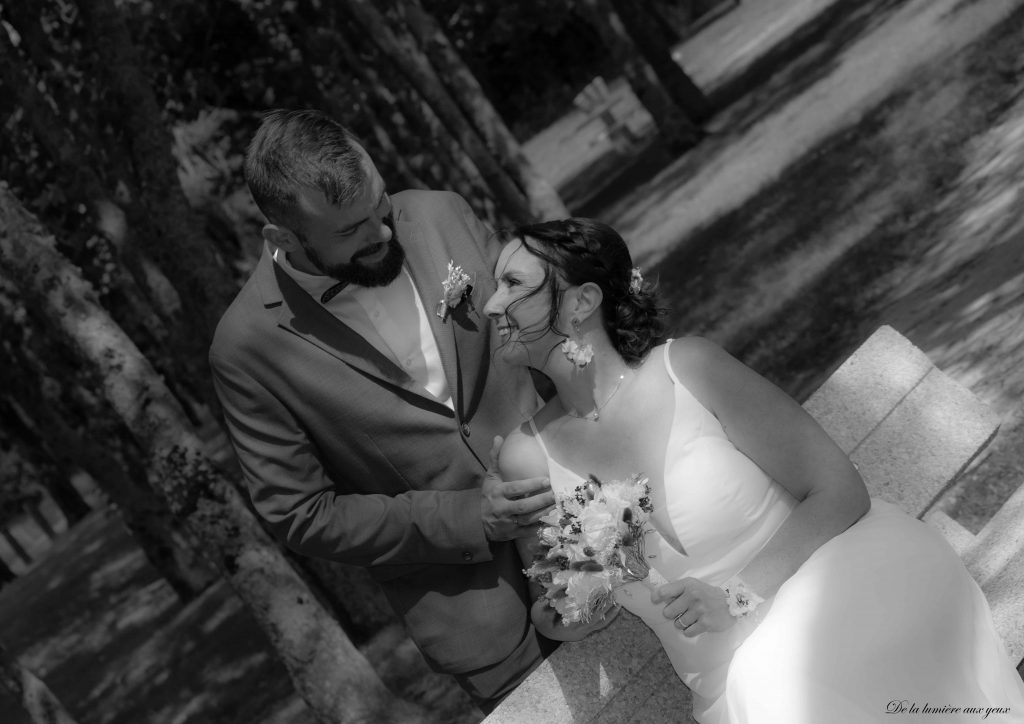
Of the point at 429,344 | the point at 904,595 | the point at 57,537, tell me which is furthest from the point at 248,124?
the point at 904,595

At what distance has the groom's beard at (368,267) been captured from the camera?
4250 millimetres

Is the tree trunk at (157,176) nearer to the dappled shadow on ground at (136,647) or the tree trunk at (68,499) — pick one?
the dappled shadow on ground at (136,647)

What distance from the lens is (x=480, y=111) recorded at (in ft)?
54.3

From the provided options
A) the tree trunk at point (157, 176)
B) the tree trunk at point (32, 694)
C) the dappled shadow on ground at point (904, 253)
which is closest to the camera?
the tree trunk at point (32, 694)

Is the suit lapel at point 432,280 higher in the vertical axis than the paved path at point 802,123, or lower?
higher

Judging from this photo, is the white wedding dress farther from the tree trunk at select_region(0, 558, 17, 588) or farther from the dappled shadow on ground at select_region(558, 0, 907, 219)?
the tree trunk at select_region(0, 558, 17, 588)

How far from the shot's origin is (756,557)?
402 centimetres

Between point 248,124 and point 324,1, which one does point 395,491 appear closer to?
point 324,1

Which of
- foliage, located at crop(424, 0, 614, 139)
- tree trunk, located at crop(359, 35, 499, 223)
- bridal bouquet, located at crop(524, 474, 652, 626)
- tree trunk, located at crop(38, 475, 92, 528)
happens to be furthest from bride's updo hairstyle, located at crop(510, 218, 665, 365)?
foliage, located at crop(424, 0, 614, 139)

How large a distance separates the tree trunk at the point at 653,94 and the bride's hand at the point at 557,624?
55.6 ft

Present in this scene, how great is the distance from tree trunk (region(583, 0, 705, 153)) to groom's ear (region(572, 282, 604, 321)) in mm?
16849

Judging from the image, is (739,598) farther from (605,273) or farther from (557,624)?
(605,273)

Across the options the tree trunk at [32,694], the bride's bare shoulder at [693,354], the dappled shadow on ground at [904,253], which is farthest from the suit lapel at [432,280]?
the tree trunk at [32,694]

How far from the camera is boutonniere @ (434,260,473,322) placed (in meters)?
4.27
